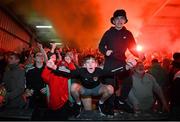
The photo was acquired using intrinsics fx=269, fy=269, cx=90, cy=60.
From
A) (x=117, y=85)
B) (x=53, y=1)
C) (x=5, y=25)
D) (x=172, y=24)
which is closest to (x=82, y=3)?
(x=53, y=1)

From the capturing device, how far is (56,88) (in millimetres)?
5266

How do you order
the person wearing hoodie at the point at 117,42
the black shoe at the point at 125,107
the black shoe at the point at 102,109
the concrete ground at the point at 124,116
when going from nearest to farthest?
the concrete ground at the point at 124,116, the black shoe at the point at 102,109, the person wearing hoodie at the point at 117,42, the black shoe at the point at 125,107

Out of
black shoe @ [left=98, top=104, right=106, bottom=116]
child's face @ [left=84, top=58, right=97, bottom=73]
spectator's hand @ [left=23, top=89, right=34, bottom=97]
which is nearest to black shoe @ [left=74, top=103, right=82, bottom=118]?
black shoe @ [left=98, top=104, right=106, bottom=116]

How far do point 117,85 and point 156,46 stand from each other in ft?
30.5

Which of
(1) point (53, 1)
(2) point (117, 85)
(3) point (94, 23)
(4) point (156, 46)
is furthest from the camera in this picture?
(3) point (94, 23)

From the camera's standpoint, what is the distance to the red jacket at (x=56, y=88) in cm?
521

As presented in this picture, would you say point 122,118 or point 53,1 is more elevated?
point 53,1

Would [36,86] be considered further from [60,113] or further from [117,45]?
[117,45]

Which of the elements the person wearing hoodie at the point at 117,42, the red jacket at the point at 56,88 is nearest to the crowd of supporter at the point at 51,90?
the red jacket at the point at 56,88

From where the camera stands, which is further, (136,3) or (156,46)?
(156,46)

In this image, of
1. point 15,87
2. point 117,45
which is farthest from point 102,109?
point 15,87

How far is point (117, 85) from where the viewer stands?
5676mm

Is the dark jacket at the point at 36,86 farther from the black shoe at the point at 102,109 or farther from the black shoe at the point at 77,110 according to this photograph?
the black shoe at the point at 102,109

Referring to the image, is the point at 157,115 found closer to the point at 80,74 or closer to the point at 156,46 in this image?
the point at 80,74
